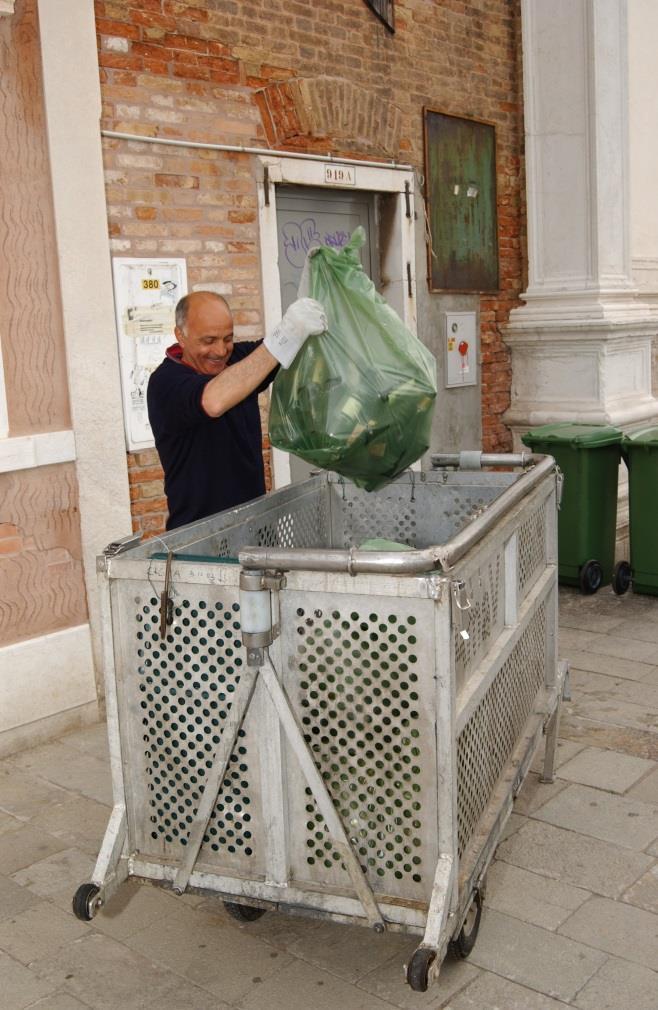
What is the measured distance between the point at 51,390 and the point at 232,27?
2.43 m

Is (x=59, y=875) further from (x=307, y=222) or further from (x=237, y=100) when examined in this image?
(x=307, y=222)

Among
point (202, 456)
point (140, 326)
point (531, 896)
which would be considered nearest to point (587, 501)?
point (140, 326)

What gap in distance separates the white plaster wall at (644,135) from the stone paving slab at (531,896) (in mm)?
6521

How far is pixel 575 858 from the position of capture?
11.7ft

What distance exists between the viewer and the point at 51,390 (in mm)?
4789

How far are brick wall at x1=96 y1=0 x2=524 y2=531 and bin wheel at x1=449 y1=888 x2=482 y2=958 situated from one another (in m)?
3.00

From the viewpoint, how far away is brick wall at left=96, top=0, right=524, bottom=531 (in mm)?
5227

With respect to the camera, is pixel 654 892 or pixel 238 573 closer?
pixel 238 573

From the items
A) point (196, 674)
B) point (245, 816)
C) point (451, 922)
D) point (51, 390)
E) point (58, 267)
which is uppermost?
point (58, 267)

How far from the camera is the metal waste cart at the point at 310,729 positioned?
2477 mm

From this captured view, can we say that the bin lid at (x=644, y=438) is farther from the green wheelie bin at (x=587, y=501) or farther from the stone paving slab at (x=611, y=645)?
the stone paving slab at (x=611, y=645)

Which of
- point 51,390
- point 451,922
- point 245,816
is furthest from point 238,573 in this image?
point 51,390

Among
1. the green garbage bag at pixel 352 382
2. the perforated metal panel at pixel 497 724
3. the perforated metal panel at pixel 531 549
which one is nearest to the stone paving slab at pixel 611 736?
the perforated metal panel at pixel 497 724

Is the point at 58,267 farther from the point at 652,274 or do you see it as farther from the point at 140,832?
the point at 652,274
